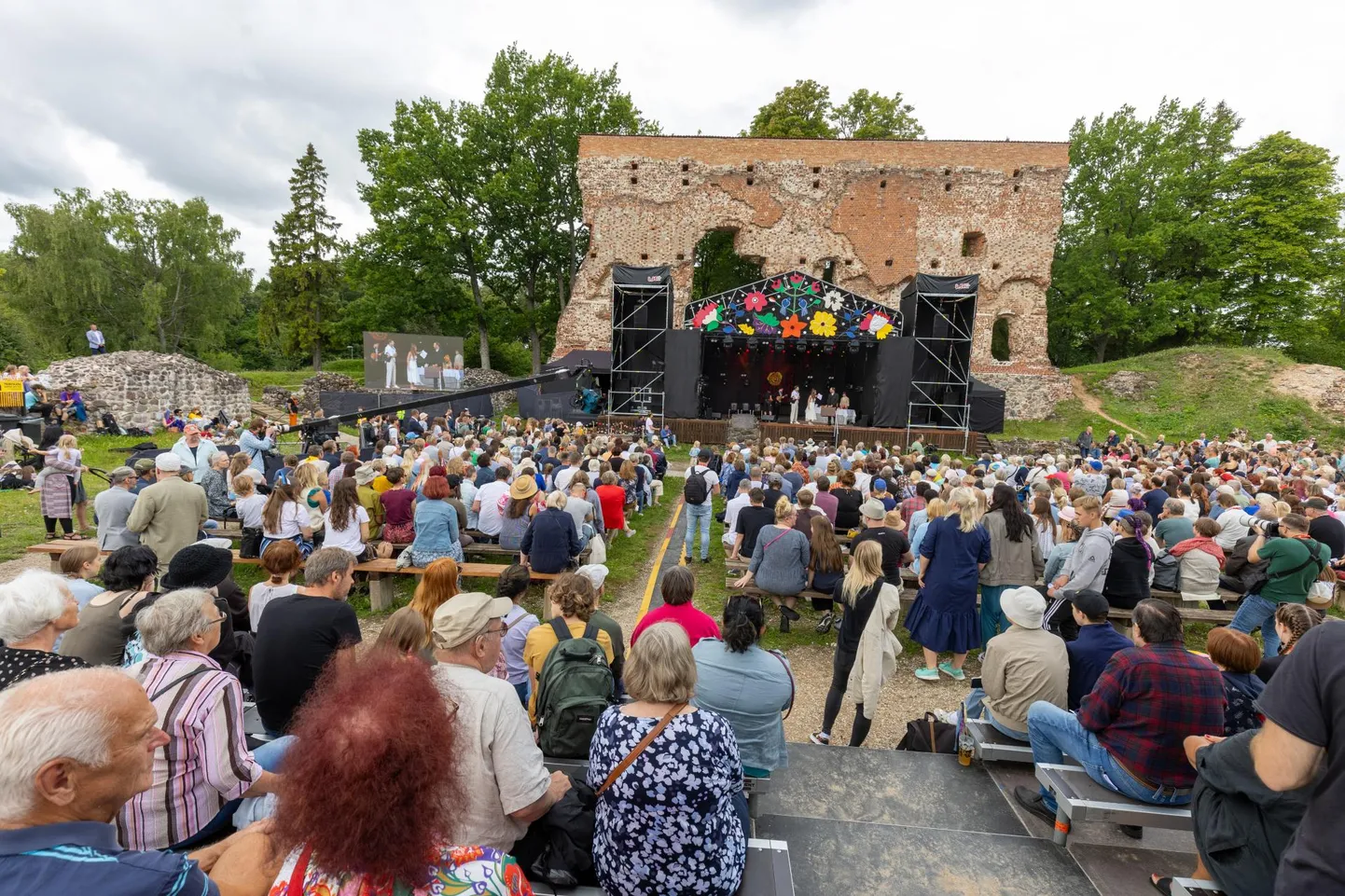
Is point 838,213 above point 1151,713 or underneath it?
above

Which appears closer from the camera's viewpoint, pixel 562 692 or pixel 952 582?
pixel 562 692

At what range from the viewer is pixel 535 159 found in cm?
2759

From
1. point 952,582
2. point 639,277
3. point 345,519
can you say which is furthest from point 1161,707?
point 639,277

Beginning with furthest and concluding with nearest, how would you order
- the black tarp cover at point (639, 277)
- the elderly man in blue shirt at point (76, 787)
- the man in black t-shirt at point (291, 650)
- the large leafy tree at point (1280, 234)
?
1. the large leafy tree at point (1280, 234)
2. the black tarp cover at point (639, 277)
3. the man in black t-shirt at point (291, 650)
4. the elderly man in blue shirt at point (76, 787)

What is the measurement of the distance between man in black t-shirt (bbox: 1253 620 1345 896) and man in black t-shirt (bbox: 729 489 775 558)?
4.55 metres

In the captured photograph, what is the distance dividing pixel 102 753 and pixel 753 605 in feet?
7.98

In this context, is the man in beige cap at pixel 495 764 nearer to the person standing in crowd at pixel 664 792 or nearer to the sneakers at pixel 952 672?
the person standing in crowd at pixel 664 792

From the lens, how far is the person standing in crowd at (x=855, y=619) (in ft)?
12.3

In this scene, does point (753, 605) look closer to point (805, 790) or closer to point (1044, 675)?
point (805, 790)

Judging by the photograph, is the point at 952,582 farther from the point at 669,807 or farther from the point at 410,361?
the point at 410,361

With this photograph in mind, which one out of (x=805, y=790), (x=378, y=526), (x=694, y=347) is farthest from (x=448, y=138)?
(x=805, y=790)

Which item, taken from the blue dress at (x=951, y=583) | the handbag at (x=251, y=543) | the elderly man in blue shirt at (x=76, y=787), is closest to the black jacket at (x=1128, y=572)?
the blue dress at (x=951, y=583)

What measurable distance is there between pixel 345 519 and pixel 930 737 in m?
4.92

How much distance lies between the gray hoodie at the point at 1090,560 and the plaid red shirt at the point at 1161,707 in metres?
2.10
